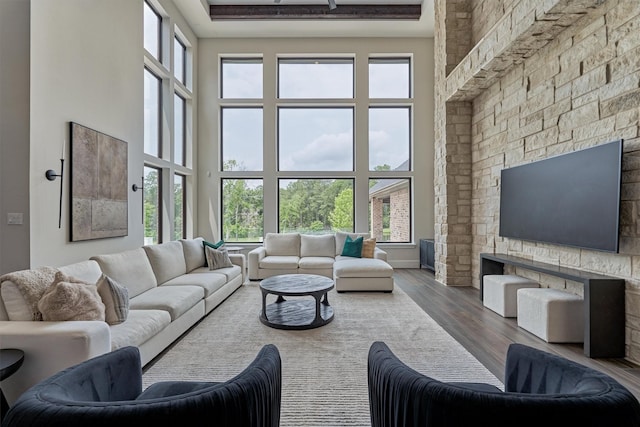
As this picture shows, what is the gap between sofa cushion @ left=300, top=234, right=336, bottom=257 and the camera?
6145 millimetres

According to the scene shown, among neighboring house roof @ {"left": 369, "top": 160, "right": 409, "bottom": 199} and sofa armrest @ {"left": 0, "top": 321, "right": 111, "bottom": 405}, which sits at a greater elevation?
neighboring house roof @ {"left": 369, "top": 160, "right": 409, "bottom": 199}

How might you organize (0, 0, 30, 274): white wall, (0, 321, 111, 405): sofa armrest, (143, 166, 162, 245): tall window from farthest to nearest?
(143, 166, 162, 245): tall window < (0, 0, 30, 274): white wall < (0, 321, 111, 405): sofa armrest

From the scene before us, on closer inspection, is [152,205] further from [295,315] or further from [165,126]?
[295,315]

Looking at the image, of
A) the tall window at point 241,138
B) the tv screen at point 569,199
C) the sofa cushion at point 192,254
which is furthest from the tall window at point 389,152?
the sofa cushion at point 192,254

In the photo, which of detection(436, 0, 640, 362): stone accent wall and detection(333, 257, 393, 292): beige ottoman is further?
detection(333, 257, 393, 292): beige ottoman

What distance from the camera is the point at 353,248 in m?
5.86

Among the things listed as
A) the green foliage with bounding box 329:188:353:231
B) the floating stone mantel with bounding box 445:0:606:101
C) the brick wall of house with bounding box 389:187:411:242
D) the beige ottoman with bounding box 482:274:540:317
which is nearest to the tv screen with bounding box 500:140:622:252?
the beige ottoman with bounding box 482:274:540:317

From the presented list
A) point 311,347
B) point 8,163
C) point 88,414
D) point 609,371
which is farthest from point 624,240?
point 8,163

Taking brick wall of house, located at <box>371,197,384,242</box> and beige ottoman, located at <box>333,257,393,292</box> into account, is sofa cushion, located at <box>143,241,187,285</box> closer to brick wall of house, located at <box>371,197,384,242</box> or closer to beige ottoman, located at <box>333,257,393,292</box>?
beige ottoman, located at <box>333,257,393,292</box>

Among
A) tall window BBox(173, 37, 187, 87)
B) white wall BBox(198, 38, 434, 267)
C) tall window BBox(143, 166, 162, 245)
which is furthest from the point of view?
white wall BBox(198, 38, 434, 267)

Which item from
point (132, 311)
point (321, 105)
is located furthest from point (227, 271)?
point (321, 105)

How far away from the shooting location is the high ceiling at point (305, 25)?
6465mm

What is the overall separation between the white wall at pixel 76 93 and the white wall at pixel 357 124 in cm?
244

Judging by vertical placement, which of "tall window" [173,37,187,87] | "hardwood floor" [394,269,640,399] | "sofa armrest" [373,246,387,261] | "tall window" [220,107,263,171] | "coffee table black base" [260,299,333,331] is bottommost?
"hardwood floor" [394,269,640,399]
